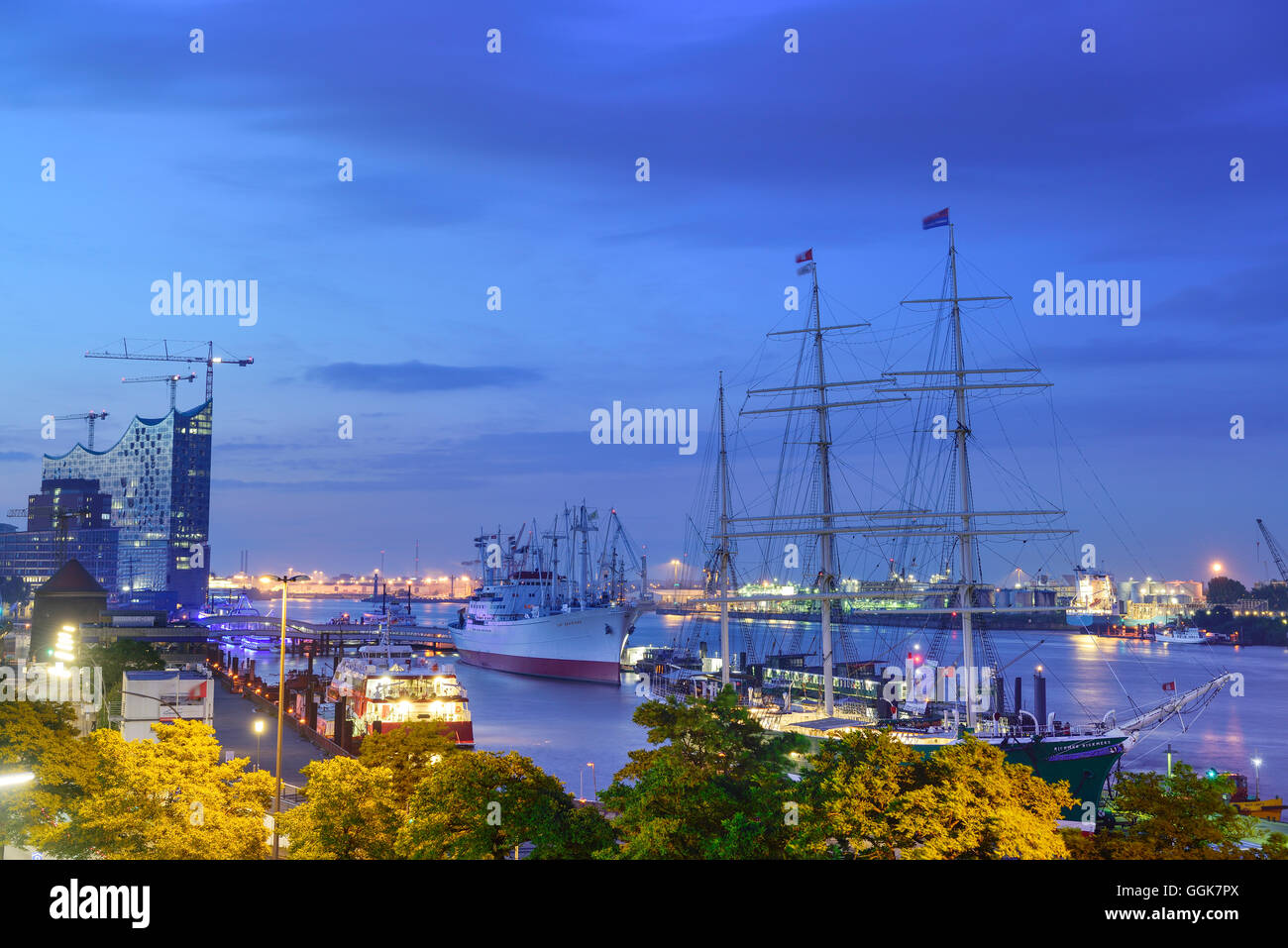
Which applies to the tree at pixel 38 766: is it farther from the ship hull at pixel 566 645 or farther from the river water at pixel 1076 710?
the ship hull at pixel 566 645

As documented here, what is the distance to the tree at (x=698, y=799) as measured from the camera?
19141mm

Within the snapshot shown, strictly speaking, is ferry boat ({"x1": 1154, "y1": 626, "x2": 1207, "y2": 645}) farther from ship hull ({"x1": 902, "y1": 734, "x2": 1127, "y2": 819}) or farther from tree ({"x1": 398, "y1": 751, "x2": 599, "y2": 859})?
tree ({"x1": 398, "y1": 751, "x2": 599, "y2": 859})

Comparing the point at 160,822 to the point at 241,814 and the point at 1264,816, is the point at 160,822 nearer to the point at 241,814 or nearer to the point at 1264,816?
the point at 241,814

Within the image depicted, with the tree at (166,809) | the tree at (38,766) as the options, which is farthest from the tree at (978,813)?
the tree at (38,766)

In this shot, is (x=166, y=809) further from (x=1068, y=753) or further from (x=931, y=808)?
(x=1068, y=753)

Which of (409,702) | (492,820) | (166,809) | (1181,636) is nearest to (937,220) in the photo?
(409,702)

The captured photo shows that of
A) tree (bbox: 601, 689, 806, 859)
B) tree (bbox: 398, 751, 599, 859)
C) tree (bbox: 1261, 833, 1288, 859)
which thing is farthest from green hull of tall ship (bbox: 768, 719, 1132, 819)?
tree (bbox: 1261, 833, 1288, 859)

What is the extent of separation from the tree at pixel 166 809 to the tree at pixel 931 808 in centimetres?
1127

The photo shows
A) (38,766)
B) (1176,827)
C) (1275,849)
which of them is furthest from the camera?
(38,766)

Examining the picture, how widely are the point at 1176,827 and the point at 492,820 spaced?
39.6 feet

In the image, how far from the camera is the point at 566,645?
104 metres

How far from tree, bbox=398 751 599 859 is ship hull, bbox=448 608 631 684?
269 ft

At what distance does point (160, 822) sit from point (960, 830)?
607 inches
